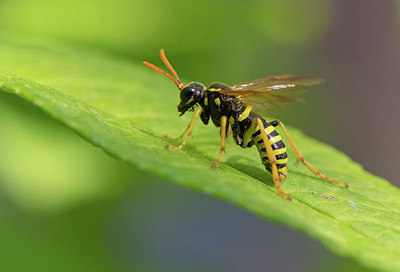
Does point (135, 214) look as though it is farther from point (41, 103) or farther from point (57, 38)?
point (41, 103)

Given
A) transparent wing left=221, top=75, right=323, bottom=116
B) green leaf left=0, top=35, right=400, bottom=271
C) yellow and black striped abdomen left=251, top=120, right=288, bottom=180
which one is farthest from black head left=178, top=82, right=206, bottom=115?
yellow and black striped abdomen left=251, top=120, right=288, bottom=180

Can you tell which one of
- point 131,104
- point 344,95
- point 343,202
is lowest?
point 343,202

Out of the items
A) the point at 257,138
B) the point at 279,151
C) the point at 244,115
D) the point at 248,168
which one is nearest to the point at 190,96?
the point at 244,115

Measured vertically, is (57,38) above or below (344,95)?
below

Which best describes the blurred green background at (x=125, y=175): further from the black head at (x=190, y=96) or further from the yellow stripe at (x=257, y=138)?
the yellow stripe at (x=257, y=138)

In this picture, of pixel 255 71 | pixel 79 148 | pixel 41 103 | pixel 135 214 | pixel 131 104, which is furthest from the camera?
pixel 255 71

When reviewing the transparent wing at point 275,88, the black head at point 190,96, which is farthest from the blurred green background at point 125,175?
the transparent wing at point 275,88

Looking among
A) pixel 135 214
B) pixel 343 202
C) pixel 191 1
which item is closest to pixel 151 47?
pixel 191 1
